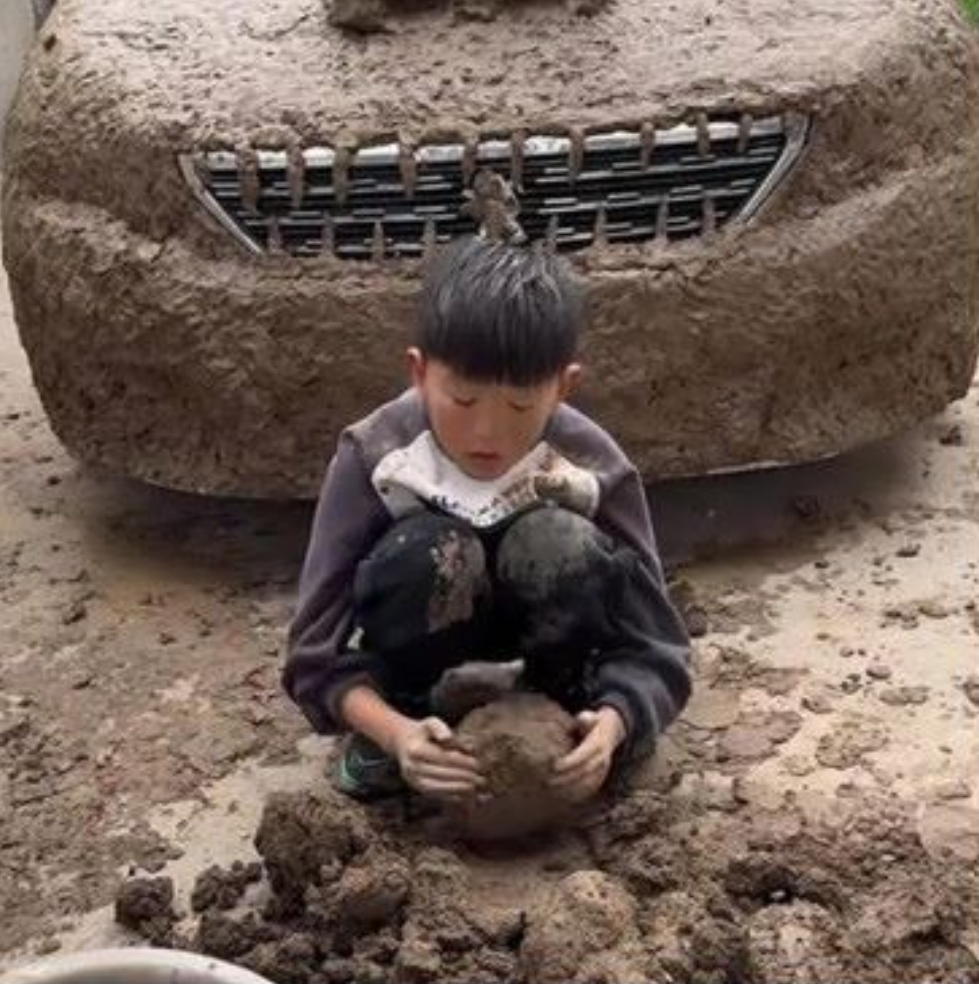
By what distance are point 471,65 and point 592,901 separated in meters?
1.55

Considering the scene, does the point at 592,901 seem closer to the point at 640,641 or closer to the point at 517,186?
the point at 640,641

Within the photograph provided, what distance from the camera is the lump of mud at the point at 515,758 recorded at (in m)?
2.63

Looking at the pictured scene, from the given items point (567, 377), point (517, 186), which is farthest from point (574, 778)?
point (517, 186)

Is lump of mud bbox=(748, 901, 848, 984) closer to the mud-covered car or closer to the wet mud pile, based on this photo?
the wet mud pile

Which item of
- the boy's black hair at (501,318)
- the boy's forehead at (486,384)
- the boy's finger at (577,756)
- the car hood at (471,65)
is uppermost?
the boy's black hair at (501,318)

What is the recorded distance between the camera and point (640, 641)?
283 centimetres

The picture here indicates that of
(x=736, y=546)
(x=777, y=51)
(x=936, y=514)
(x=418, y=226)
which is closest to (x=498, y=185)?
(x=418, y=226)

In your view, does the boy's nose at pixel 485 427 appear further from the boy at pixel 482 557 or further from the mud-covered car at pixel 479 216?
the mud-covered car at pixel 479 216

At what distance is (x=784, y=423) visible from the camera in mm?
3535

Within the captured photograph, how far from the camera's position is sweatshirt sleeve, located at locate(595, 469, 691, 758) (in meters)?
2.78

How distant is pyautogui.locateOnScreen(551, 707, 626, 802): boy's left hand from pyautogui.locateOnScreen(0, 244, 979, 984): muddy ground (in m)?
0.10

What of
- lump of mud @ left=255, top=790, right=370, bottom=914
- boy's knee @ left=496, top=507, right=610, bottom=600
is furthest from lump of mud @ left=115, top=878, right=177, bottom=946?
boy's knee @ left=496, top=507, right=610, bottom=600

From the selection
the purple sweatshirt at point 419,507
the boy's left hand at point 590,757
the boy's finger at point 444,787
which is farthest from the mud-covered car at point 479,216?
the boy's finger at point 444,787

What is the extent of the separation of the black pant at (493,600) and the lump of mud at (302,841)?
232 millimetres
